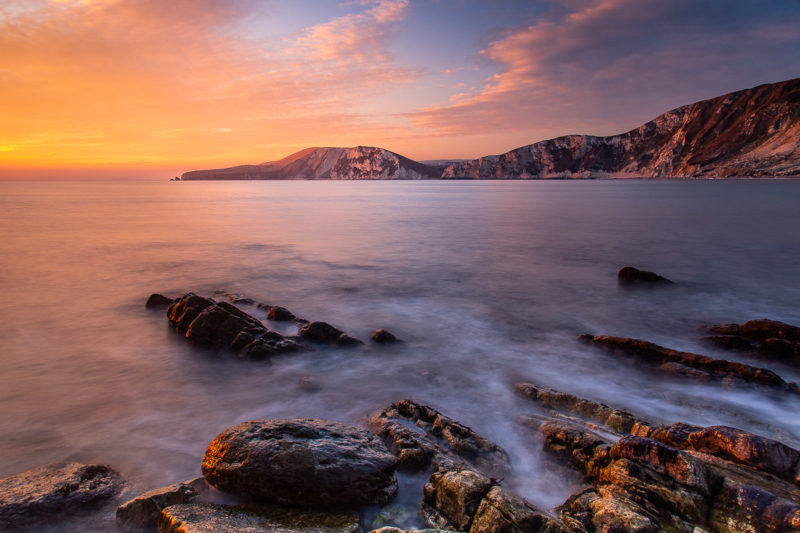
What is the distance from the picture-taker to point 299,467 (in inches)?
→ 141

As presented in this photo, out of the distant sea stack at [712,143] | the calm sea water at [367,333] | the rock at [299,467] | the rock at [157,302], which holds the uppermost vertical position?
the distant sea stack at [712,143]

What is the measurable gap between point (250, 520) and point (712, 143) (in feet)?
584

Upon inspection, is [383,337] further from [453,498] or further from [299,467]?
[453,498]

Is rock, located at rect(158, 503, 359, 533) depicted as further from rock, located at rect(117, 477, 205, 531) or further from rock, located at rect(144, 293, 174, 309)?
rock, located at rect(144, 293, 174, 309)

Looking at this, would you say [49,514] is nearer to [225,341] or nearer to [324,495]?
[324,495]

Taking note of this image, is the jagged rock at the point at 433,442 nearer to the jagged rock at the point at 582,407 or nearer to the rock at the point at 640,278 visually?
the jagged rock at the point at 582,407

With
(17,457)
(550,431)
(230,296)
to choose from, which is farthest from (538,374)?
(230,296)

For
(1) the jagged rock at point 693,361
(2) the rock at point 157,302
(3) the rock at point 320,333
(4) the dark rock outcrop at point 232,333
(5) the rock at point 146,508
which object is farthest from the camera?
(2) the rock at point 157,302

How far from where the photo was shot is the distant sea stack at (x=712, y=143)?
117938 millimetres

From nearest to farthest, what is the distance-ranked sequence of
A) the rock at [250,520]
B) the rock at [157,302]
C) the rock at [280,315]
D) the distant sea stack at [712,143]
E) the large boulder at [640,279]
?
the rock at [250,520], the rock at [280,315], the rock at [157,302], the large boulder at [640,279], the distant sea stack at [712,143]

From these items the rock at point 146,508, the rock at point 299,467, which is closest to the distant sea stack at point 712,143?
the rock at point 299,467

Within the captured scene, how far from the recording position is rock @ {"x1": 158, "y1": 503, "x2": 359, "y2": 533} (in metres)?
→ 3.06

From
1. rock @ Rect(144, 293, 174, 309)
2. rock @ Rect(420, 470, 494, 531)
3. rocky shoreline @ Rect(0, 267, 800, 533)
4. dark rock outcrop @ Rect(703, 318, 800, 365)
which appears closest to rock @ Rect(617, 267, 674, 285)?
dark rock outcrop @ Rect(703, 318, 800, 365)

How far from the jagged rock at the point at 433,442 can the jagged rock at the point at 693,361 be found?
363 centimetres
